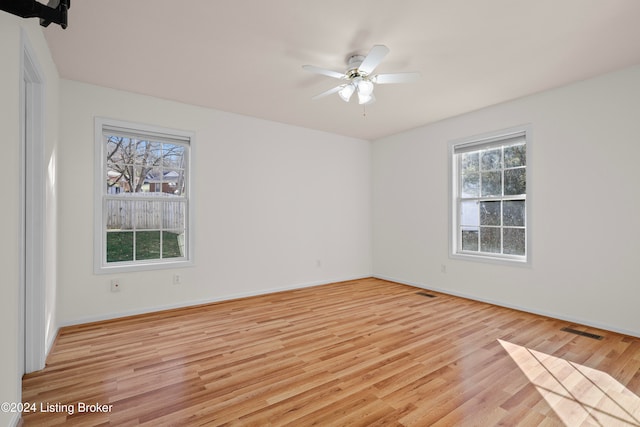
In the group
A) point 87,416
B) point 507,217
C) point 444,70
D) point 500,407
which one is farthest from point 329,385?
point 507,217

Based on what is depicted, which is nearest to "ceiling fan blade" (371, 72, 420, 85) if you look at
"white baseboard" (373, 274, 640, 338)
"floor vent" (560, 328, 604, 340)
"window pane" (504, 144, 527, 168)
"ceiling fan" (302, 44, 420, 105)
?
"ceiling fan" (302, 44, 420, 105)

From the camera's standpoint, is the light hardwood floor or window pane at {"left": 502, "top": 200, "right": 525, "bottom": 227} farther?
window pane at {"left": 502, "top": 200, "right": 525, "bottom": 227}

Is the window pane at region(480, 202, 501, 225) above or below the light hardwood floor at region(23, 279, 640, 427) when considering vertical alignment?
above

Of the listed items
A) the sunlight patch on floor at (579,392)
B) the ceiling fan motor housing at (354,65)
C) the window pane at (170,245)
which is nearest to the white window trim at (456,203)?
the sunlight patch on floor at (579,392)

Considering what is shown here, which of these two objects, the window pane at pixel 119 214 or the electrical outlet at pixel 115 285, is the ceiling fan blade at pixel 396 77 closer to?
the window pane at pixel 119 214

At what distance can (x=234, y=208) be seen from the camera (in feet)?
14.7

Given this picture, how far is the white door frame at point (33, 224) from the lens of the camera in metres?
2.28

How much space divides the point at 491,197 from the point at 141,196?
15.4 ft

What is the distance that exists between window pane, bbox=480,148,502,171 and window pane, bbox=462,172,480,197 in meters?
0.19

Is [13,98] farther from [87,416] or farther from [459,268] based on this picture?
[459,268]

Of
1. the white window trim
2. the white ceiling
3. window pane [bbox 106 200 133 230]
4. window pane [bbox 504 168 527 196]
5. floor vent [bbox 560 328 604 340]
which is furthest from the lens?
window pane [bbox 504 168 527 196]

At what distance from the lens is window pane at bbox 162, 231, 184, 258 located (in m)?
4.06

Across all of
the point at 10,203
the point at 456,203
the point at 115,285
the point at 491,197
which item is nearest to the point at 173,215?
the point at 115,285

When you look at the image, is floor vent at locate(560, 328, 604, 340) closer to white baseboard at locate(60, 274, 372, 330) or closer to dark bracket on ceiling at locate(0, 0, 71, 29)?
white baseboard at locate(60, 274, 372, 330)
